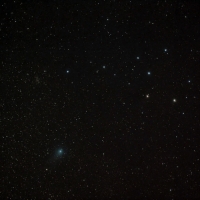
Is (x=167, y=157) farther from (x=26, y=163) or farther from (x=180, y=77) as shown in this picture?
(x=26, y=163)

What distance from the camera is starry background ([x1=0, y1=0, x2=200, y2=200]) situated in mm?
562

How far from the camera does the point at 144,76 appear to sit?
580 mm

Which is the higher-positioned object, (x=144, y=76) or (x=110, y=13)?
(x=110, y=13)

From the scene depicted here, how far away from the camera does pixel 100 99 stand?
0.58m

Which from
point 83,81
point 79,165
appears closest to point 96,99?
point 83,81

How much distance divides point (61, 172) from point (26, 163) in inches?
3.2

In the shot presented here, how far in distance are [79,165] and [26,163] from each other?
0.12 metres

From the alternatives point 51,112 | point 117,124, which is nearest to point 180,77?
point 117,124

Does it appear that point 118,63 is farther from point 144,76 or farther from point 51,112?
point 51,112

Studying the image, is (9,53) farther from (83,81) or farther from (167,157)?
(167,157)

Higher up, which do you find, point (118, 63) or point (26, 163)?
point (118, 63)

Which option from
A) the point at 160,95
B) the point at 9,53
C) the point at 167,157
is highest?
the point at 9,53

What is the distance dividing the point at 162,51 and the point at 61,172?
1.18 ft

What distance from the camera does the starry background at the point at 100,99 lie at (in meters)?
0.56
